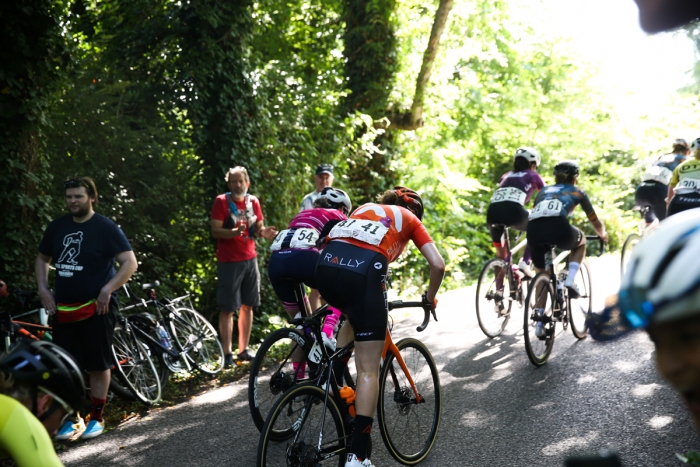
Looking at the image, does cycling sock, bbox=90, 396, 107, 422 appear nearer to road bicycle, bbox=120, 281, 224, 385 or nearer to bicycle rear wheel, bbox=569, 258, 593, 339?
road bicycle, bbox=120, 281, 224, 385

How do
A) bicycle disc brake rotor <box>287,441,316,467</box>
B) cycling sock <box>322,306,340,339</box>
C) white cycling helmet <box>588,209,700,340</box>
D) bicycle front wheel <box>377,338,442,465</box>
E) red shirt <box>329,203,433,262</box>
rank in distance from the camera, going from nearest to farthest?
white cycling helmet <box>588,209,700,340</box>
bicycle disc brake rotor <box>287,441,316,467</box>
red shirt <box>329,203,433,262</box>
bicycle front wheel <box>377,338,442,465</box>
cycling sock <box>322,306,340,339</box>

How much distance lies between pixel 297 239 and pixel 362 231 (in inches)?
53.9

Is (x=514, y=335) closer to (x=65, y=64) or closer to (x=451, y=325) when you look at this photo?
(x=451, y=325)

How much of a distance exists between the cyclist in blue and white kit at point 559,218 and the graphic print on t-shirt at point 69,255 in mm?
4764

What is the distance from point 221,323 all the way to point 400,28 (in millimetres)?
9431

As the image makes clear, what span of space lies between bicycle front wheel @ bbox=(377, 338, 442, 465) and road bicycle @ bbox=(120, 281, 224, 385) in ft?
11.2

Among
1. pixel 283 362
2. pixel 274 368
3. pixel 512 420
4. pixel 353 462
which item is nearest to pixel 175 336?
pixel 274 368

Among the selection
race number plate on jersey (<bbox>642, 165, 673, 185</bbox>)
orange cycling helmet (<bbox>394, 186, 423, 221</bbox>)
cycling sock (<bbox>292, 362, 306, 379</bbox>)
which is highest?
orange cycling helmet (<bbox>394, 186, 423, 221</bbox>)

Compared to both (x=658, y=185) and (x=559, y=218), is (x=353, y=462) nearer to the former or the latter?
(x=559, y=218)

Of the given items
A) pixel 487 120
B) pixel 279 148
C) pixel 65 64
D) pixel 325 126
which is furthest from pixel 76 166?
pixel 487 120

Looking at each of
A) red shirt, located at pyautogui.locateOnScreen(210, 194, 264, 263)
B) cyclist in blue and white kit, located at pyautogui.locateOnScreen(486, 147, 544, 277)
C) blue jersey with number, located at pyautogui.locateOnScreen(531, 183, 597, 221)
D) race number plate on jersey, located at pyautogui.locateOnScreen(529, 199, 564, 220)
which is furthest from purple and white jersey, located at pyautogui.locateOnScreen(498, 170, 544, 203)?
red shirt, located at pyautogui.locateOnScreen(210, 194, 264, 263)

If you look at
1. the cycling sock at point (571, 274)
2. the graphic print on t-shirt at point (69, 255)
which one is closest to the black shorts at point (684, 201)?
the cycling sock at point (571, 274)

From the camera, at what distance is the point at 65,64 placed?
27.3 feet

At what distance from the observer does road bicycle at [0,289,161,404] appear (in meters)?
6.94
